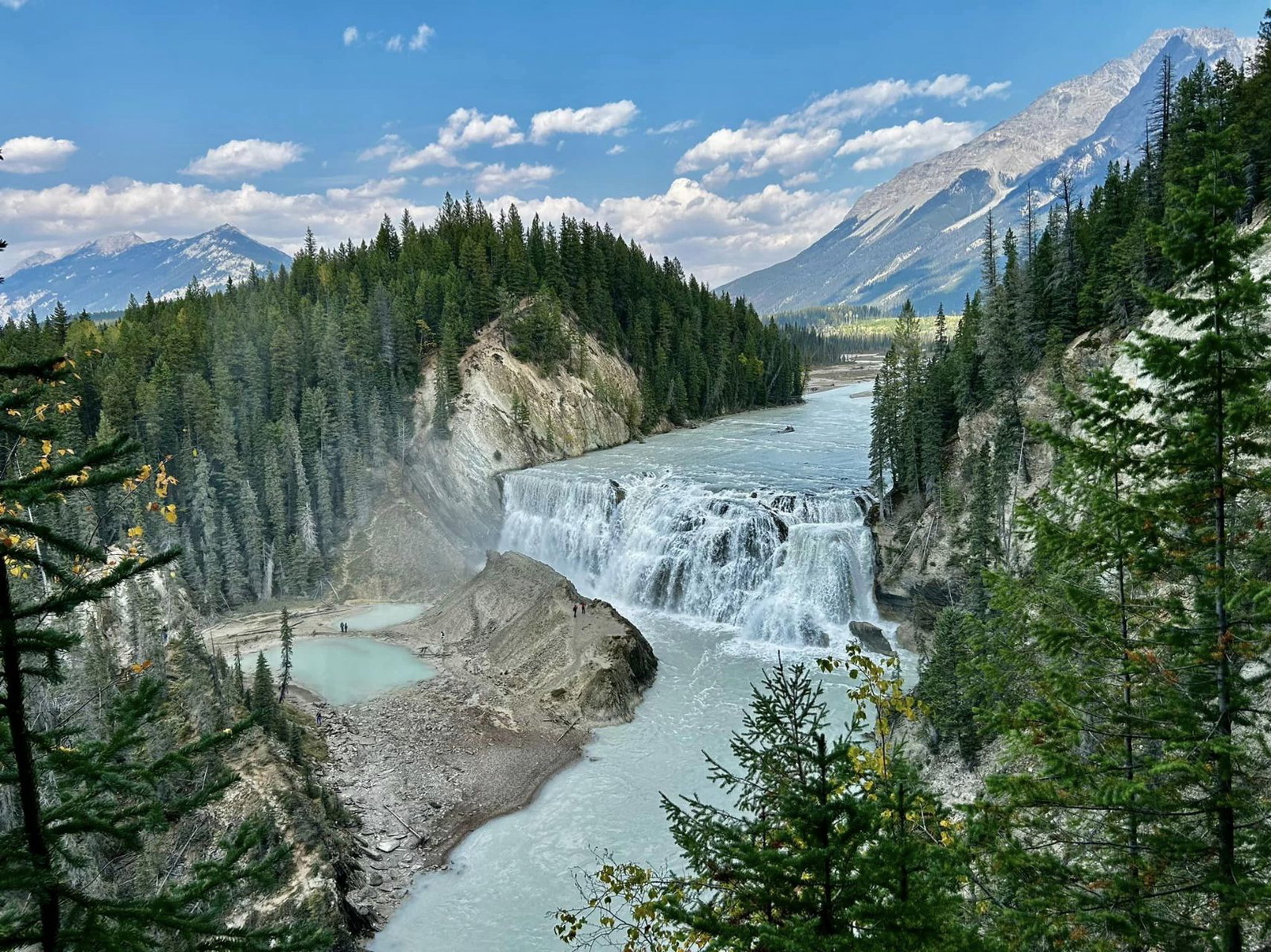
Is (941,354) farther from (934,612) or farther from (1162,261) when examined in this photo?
(934,612)

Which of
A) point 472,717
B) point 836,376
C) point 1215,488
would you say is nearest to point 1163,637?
point 1215,488

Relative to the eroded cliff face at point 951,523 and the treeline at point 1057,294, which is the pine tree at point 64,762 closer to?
the eroded cliff face at point 951,523

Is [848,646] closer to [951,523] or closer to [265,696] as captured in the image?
[265,696]

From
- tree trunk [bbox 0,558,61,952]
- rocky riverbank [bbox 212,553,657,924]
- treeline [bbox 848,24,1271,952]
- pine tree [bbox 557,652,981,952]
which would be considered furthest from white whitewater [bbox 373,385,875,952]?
tree trunk [bbox 0,558,61,952]

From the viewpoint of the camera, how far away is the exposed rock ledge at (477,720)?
79.2 ft

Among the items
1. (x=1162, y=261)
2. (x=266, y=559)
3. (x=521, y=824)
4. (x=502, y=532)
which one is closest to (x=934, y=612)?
(x=1162, y=261)

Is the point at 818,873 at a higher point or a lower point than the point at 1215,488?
lower

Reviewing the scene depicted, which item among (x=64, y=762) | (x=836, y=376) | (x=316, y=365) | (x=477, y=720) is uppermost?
(x=316, y=365)

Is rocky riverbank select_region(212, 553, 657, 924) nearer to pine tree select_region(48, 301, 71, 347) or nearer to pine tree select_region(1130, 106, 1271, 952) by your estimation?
pine tree select_region(1130, 106, 1271, 952)

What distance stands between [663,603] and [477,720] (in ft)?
50.1

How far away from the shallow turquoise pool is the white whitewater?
40.1 ft

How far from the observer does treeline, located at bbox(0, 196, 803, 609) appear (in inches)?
2140

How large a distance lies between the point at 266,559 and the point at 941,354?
5142cm

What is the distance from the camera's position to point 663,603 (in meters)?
43.9
